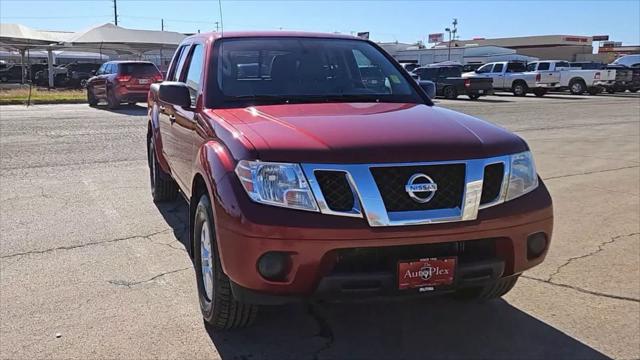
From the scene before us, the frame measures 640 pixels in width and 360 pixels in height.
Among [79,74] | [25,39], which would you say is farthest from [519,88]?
[25,39]

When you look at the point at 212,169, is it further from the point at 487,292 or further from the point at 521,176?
the point at 487,292

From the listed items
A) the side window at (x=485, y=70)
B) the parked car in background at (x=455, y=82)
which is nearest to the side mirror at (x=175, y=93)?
the parked car in background at (x=455, y=82)

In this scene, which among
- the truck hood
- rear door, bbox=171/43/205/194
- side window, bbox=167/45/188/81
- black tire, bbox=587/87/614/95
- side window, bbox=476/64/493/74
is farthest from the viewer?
side window, bbox=476/64/493/74

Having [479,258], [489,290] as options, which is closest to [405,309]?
[489,290]

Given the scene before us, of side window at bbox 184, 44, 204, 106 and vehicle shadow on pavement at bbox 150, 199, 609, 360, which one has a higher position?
side window at bbox 184, 44, 204, 106

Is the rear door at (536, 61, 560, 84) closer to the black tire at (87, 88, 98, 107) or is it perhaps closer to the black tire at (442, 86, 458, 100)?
the black tire at (442, 86, 458, 100)

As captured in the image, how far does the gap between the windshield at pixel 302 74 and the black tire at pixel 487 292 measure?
4.63 ft

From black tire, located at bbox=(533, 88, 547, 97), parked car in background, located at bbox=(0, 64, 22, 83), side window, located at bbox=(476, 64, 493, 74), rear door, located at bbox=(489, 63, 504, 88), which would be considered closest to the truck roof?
black tire, located at bbox=(533, 88, 547, 97)

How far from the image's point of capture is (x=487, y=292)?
3695 millimetres

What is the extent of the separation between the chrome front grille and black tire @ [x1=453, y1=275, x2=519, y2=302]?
0.82 m

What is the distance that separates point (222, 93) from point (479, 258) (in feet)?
6.64

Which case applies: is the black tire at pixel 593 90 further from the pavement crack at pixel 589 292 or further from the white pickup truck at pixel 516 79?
the pavement crack at pixel 589 292

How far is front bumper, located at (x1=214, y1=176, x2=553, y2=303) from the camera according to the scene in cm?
279

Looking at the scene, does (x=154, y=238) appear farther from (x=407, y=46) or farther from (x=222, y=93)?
(x=407, y=46)
